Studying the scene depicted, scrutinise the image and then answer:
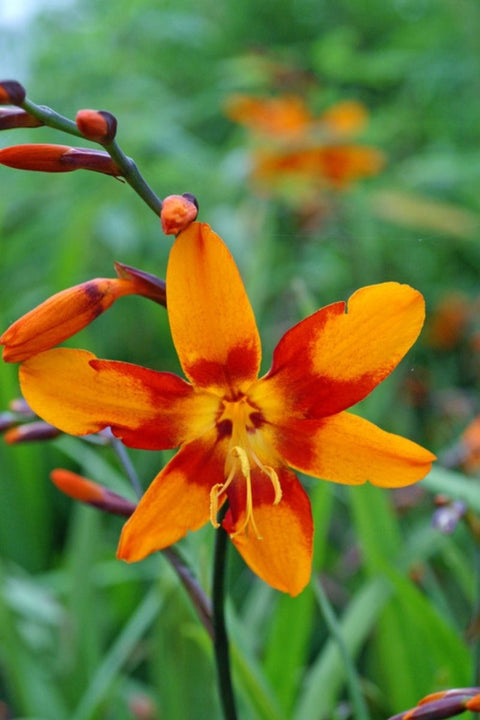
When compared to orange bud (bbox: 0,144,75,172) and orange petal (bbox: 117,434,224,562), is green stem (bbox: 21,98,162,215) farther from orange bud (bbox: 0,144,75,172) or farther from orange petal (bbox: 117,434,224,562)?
orange petal (bbox: 117,434,224,562)

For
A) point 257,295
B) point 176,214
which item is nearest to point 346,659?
point 176,214

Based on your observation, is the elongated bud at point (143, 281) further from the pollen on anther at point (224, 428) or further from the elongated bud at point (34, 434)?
the elongated bud at point (34, 434)

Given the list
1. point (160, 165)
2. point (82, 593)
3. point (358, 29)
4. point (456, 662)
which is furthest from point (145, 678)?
point (358, 29)

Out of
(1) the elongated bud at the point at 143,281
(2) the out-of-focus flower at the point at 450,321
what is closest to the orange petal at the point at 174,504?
(1) the elongated bud at the point at 143,281

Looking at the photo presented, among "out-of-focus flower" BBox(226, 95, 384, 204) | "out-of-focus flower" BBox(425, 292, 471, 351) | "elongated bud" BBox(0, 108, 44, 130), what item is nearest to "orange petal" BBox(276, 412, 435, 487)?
"elongated bud" BBox(0, 108, 44, 130)

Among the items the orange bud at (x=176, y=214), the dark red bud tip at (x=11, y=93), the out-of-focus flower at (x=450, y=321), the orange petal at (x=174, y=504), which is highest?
the dark red bud tip at (x=11, y=93)
